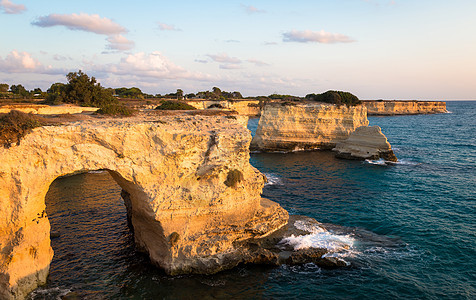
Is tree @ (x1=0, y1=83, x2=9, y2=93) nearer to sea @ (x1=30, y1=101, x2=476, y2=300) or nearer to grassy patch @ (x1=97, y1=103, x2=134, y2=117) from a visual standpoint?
sea @ (x1=30, y1=101, x2=476, y2=300)

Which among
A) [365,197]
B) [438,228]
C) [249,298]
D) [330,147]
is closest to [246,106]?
[330,147]

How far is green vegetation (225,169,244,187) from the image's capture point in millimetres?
16734

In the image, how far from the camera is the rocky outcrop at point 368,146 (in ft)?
135

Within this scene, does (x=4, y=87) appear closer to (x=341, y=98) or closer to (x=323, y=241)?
(x=341, y=98)

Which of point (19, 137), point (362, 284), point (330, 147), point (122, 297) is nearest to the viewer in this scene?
point (19, 137)

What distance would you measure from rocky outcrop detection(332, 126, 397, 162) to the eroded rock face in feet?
92.6

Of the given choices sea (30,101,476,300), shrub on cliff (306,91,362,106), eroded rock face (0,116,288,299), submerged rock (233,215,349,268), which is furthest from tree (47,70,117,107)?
shrub on cliff (306,91,362,106)

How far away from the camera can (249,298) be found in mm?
13711

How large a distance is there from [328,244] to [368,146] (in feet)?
92.9

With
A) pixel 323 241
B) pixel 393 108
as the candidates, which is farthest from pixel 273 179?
pixel 393 108

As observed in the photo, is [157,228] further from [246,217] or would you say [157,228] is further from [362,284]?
[362,284]

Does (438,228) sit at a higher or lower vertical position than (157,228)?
lower

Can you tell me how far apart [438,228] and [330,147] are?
3063 cm

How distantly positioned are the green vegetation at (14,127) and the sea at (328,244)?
21.7 feet
